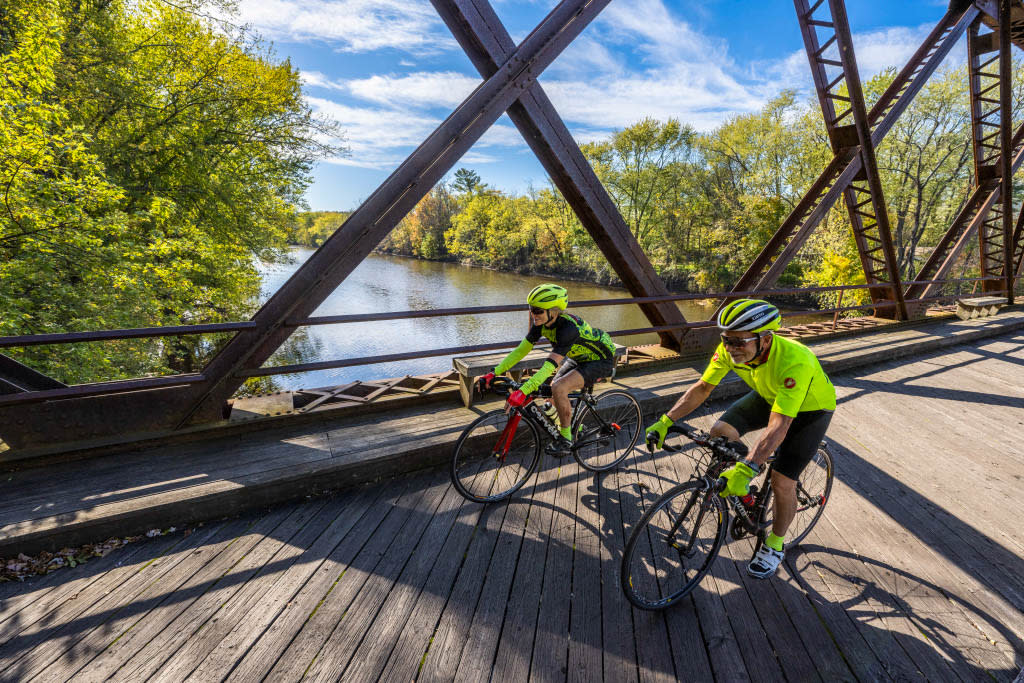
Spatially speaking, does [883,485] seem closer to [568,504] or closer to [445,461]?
[568,504]

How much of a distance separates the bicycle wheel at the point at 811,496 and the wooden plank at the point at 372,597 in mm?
2611

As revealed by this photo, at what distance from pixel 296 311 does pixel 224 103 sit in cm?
1443

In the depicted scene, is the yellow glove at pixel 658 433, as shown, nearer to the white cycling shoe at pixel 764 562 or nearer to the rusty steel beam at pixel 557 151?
the white cycling shoe at pixel 764 562

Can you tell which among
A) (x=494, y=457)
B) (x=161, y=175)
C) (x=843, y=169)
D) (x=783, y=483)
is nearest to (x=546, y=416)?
(x=494, y=457)

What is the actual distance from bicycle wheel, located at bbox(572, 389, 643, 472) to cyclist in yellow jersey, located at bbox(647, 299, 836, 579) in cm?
137

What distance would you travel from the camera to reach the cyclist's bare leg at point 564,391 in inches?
140

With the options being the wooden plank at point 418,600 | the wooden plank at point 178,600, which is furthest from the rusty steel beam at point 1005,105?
the wooden plank at point 178,600

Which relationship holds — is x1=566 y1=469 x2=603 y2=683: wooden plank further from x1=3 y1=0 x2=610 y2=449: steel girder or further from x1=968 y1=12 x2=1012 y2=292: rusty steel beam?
x1=968 y1=12 x2=1012 y2=292: rusty steel beam

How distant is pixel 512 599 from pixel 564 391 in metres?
1.67

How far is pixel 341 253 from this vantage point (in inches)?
144

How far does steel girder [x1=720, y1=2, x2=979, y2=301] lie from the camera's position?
6355 millimetres

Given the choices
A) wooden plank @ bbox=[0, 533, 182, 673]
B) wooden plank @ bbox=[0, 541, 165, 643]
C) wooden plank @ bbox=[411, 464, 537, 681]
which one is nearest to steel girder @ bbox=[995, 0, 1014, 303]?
wooden plank @ bbox=[411, 464, 537, 681]

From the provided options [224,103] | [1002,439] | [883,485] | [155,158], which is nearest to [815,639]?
[883,485]

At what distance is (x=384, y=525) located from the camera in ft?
10.2
